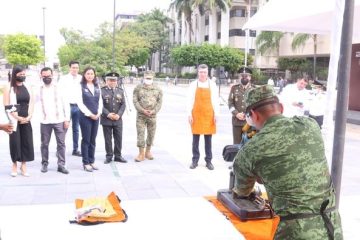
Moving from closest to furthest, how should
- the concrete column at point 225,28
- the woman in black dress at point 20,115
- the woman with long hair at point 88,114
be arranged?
1. the woman in black dress at point 20,115
2. the woman with long hair at point 88,114
3. the concrete column at point 225,28

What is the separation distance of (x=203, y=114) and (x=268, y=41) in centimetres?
3424

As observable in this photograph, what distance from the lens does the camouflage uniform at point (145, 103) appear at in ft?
24.2

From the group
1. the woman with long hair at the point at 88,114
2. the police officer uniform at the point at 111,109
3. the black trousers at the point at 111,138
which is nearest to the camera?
the woman with long hair at the point at 88,114

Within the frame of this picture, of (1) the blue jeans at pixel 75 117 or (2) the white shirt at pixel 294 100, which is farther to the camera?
(2) the white shirt at pixel 294 100

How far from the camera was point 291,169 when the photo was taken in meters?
2.08

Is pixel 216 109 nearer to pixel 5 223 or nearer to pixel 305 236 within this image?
pixel 5 223

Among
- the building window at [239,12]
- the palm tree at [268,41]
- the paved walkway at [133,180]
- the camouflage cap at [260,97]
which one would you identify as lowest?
the paved walkway at [133,180]

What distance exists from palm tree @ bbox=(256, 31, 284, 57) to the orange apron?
33.3 meters

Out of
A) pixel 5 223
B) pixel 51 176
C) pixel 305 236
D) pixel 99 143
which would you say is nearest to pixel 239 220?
pixel 305 236

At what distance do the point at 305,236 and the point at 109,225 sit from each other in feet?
4.87

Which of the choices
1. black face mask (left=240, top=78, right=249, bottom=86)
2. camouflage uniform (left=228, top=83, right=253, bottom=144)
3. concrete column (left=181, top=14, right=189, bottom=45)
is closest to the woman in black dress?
camouflage uniform (left=228, top=83, right=253, bottom=144)

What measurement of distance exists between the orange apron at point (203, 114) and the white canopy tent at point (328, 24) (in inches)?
56.2

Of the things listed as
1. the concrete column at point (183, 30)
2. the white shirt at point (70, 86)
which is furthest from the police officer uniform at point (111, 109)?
the concrete column at point (183, 30)

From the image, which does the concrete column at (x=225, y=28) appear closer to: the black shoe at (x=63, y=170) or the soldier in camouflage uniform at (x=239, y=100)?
the soldier in camouflage uniform at (x=239, y=100)
